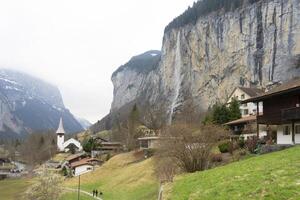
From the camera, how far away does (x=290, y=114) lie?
40750 mm

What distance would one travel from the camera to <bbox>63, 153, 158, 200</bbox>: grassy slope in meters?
56.7

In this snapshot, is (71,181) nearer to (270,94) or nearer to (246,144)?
(246,144)

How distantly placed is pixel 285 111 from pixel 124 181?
111 feet

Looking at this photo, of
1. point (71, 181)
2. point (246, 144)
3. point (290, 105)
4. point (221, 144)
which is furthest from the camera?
point (71, 181)

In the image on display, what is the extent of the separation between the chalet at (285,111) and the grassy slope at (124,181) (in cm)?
1359

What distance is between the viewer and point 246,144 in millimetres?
49031

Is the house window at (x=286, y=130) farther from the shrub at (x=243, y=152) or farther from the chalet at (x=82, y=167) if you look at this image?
the chalet at (x=82, y=167)

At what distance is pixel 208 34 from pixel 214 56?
11.3 m

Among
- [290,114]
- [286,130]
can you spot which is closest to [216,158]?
[286,130]

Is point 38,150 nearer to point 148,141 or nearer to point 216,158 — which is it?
point 148,141

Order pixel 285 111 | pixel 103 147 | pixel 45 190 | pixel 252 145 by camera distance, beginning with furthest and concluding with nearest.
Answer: pixel 103 147, pixel 45 190, pixel 252 145, pixel 285 111

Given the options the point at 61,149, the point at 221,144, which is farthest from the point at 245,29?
the point at 221,144

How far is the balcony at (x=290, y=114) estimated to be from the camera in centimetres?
3981

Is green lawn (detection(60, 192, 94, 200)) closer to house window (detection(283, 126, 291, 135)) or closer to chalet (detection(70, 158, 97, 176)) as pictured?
house window (detection(283, 126, 291, 135))
